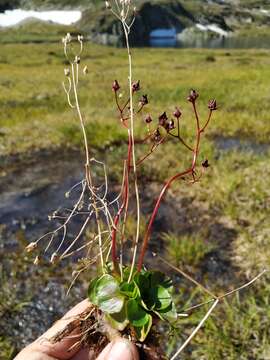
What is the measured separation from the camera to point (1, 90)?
102 ft

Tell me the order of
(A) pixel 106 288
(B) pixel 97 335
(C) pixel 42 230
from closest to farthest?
(A) pixel 106 288 → (B) pixel 97 335 → (C) pixel 42 230

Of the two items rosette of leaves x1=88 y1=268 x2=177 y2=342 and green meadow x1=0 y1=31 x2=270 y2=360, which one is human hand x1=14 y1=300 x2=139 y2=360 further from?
green meadow x1=0 y1=31 x2=270 y2=360

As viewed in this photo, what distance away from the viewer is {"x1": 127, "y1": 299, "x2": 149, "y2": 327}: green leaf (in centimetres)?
245

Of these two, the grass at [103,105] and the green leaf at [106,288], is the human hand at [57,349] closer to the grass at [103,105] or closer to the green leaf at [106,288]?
the green leaf at [106,288]

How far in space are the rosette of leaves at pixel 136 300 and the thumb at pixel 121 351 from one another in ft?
0.23

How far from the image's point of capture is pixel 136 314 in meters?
2.46

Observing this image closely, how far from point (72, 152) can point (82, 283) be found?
8.11 metres

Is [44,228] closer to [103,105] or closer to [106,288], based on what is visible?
[106,288]

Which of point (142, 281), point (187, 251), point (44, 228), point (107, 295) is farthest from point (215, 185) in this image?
point (107, 295)

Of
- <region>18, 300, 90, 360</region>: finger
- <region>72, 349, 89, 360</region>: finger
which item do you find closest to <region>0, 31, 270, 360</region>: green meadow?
<region>18, 300, 90, 360</region>: finger

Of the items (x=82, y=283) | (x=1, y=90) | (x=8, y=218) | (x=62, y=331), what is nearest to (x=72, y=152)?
(x=8, y=218)

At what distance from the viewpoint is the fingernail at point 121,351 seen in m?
2.41

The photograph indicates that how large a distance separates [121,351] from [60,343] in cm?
58

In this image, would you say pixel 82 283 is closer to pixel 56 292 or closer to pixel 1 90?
pixel 56 292
